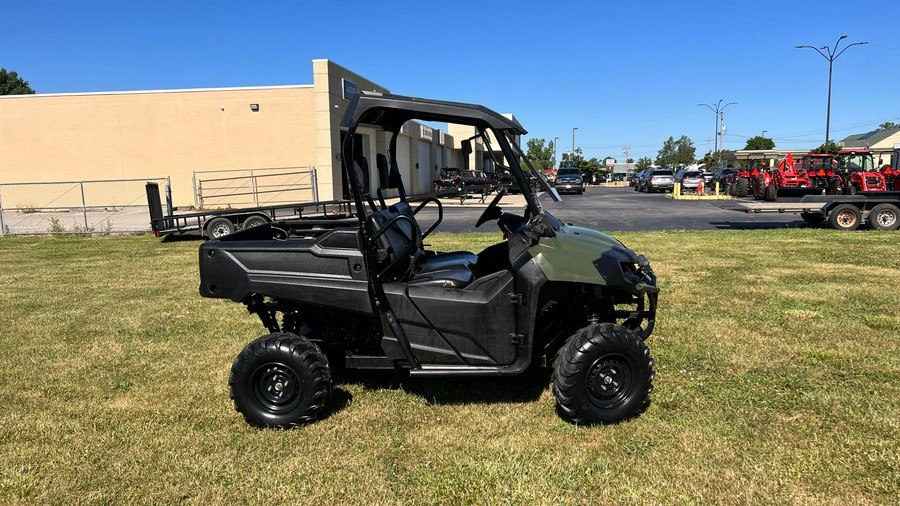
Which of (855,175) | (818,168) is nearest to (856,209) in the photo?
(855,175)

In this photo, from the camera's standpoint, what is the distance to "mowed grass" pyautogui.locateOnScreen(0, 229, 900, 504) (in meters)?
3.07

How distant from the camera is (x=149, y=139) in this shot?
25672 millimetres

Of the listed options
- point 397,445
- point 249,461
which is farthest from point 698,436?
point 249,461

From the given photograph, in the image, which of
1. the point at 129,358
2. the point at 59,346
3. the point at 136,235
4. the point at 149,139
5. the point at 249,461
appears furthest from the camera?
the point at 149,139

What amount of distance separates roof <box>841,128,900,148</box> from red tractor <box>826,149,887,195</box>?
71048 mm

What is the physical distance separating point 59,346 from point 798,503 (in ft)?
20.1

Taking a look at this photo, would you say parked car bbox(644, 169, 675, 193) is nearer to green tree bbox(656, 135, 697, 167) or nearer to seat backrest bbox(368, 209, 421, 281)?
seat backrest bbox(368, 209, 421, 281)

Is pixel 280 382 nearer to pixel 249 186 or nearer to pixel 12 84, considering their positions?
pixel 249 186

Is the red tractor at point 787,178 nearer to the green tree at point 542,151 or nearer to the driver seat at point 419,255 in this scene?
the driver seat at point 419,255

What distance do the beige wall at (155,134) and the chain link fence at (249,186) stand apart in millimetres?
418

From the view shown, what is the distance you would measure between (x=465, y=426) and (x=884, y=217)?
14550 mm

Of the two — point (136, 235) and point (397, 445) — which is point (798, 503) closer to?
point (397, 445)

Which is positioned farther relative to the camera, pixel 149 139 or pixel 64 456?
pixel 149 139

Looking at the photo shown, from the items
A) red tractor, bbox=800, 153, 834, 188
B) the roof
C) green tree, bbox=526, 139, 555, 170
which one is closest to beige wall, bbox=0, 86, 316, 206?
red tractor, bbox=800, 153, 834, 188
